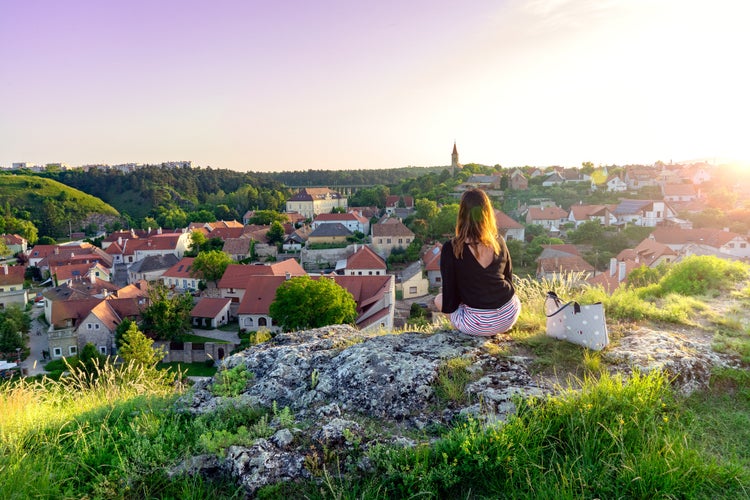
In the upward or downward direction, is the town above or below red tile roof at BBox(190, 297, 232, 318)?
above

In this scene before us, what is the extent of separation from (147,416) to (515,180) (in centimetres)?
7113

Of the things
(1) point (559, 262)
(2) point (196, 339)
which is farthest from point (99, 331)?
(1) point (559, 262)

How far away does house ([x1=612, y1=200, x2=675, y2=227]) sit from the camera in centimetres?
4819

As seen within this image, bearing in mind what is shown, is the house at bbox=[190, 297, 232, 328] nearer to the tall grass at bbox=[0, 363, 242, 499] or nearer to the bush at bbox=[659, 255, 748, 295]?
the tall grass at bbox=[0, 363, 242, 499]

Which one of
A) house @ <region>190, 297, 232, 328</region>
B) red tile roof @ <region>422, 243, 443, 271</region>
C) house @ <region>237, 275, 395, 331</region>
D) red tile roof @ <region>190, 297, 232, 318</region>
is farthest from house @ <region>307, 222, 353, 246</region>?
house @ <region>237, 275, 395, 331</region>

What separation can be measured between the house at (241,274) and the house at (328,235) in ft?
39.5

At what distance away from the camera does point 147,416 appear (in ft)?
11.6

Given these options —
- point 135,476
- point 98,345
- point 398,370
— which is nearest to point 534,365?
point 398,370

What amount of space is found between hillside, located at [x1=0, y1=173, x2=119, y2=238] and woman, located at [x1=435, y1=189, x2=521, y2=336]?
97.1m

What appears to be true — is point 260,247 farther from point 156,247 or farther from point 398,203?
point 398,203

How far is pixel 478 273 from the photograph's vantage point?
170 inches

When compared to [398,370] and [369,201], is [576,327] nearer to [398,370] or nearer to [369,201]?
[398,370]

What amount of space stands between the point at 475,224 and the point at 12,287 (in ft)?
170

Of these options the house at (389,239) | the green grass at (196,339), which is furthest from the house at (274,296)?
the house at (389,239)
